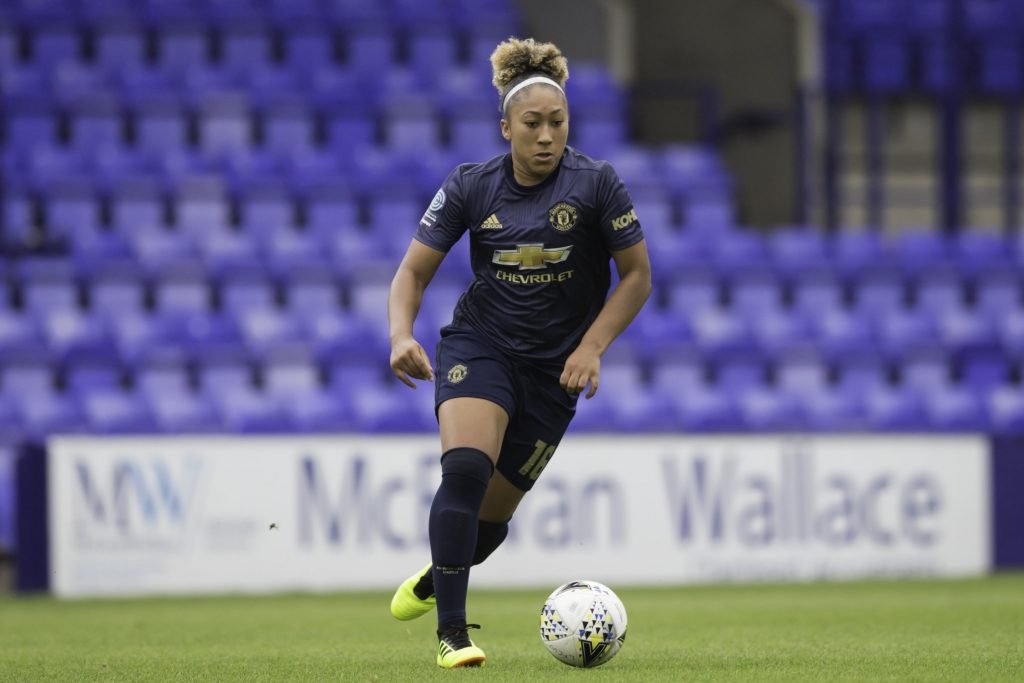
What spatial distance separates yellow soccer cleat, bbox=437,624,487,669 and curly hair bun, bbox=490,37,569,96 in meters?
1.80

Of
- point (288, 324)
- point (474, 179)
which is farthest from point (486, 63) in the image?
point (474, 179)

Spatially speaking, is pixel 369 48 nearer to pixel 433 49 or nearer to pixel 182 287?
pixel 433 49

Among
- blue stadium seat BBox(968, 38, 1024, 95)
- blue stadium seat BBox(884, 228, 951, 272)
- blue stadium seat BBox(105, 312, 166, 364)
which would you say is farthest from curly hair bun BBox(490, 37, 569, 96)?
blue stadium seat BBox(968, 38, 1024, 95)

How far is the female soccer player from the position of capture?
5.12 metres

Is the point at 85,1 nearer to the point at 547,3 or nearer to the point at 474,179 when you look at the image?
the point at 547,3

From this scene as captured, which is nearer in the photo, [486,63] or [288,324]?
[288,324]

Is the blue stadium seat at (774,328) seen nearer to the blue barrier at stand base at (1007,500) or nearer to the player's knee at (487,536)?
the blue barrier at stand base at (1007,500)

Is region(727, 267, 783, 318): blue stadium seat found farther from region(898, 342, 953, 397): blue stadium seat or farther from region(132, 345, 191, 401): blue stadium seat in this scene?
region(132, 345, 191, 401): blue stadium seat

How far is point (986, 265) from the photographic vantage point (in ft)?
47.7

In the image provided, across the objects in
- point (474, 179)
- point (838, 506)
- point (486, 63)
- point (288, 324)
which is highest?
point (486, 63)

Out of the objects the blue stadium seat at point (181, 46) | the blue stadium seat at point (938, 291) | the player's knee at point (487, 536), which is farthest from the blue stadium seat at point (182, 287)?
the player's knee at point (487, 536)

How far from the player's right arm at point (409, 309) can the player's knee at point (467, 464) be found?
26cm

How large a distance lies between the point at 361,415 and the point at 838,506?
3668 mm

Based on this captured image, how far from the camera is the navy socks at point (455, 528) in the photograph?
509 centimetres
